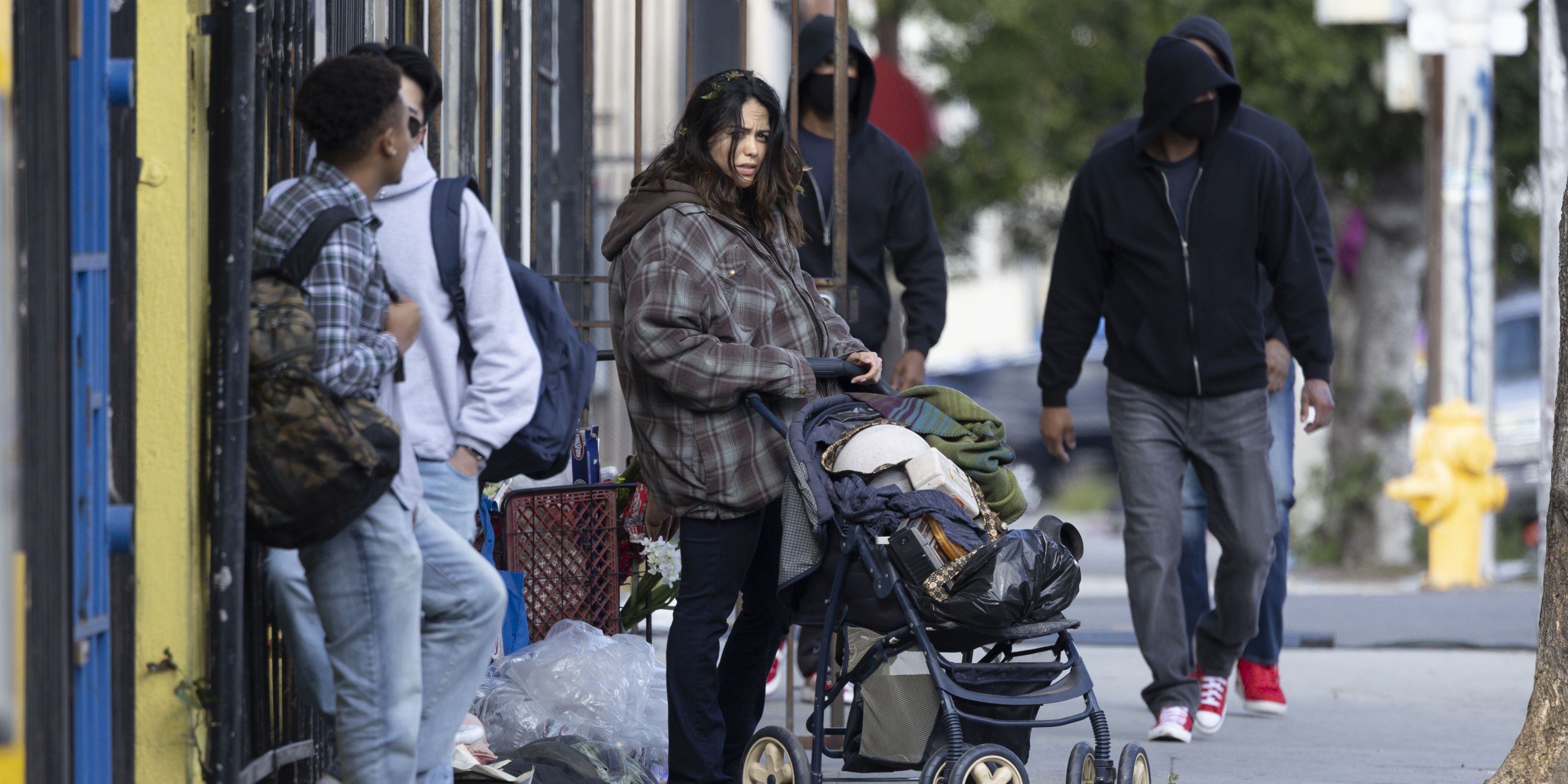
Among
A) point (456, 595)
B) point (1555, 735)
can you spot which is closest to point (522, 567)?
point (456, 595)

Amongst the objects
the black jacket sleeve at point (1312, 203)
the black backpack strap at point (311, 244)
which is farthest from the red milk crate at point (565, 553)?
the black jacket sleeve at point (1312, 203)

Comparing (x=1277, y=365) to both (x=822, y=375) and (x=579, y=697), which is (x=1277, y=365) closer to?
(x=822, y=375)

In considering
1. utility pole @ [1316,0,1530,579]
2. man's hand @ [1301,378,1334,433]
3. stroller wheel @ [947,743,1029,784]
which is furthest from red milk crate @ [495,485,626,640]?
utility pole @ [1316,0,1530,579]

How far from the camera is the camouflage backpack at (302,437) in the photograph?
3455 millimetres

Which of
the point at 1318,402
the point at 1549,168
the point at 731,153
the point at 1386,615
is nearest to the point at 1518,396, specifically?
the point at 1549,168

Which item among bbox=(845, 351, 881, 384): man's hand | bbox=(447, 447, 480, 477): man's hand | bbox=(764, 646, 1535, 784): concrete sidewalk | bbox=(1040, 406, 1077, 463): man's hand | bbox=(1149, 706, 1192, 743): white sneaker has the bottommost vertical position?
bbox=(764, 646, 1535, 784): concrete sidewalk

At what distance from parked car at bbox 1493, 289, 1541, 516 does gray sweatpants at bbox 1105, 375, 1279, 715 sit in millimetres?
8587

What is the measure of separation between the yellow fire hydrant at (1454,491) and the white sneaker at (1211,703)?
18.5 feet

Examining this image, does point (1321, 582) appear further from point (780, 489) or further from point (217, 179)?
point (217, 179)

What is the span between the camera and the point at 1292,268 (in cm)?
609

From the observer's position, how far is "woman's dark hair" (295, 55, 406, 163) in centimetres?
355

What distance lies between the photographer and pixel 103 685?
348 cm

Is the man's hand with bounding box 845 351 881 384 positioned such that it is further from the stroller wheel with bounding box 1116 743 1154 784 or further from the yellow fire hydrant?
the yellow fire hydrant

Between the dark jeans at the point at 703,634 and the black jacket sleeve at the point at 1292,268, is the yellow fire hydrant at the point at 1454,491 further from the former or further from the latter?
the dark jeans at the point at 703,634
